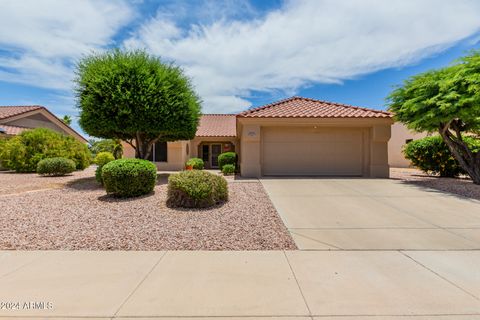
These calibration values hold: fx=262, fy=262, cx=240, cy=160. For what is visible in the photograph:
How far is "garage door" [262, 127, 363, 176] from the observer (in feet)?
45.7

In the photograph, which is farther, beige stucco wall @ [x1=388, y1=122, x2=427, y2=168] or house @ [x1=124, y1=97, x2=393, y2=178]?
beige stucco wall @ [x1=388, y1=122, x2=427, y2=168]

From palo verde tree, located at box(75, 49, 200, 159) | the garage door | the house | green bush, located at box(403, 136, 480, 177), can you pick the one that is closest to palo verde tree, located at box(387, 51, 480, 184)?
the house

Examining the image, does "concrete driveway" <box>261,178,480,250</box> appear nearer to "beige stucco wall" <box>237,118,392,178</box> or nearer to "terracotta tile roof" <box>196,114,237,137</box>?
"beige stucco wall" <box>237,118,392,178</box>

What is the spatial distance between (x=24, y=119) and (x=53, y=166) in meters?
13.4

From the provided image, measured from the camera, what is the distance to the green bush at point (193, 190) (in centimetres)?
710

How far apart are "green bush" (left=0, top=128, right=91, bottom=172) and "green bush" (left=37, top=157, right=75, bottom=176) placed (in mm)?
2577

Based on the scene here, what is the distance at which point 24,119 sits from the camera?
23.7 m

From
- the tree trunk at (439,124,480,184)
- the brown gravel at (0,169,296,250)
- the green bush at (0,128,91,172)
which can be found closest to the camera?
the brown gravel at (0,169,296,250)

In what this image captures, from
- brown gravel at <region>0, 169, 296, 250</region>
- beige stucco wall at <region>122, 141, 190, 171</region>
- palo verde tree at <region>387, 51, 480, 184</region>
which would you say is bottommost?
brown gravel at <region>0, 169, 296, 250</region>
